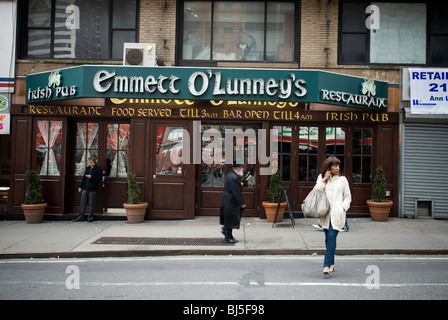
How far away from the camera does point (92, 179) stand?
11.2 m

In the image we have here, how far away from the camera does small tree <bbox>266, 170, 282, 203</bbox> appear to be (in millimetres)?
A: 10844

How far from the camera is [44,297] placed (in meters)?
5.36

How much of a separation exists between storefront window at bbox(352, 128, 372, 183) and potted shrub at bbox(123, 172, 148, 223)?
628 cm

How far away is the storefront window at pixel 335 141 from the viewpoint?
39.2ft

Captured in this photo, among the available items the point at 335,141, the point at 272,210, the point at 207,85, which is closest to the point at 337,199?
the point at 272,210

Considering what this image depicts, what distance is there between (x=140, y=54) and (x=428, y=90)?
8374 millimetres

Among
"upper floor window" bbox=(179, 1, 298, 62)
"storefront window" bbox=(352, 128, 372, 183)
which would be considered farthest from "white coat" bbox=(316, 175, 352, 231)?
"upper floor window" bbox=(179, 1, 298, 62)

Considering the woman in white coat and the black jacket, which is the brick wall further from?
the woman in white coat

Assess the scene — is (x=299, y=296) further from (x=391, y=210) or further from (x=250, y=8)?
(x=250, y=8)

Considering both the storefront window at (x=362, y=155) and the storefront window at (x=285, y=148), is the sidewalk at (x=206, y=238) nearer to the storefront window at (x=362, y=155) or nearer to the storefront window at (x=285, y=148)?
the storefront window at (x=362, y=155)

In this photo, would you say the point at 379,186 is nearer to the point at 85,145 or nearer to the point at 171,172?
the point at 171,172

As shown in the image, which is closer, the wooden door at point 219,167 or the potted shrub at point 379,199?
the potted shrub at point 379,199

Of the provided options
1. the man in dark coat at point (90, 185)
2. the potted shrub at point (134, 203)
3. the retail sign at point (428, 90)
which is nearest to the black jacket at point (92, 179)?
the man in dark coat at point (90, 185)

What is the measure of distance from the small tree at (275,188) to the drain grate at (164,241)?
7.85 ft
